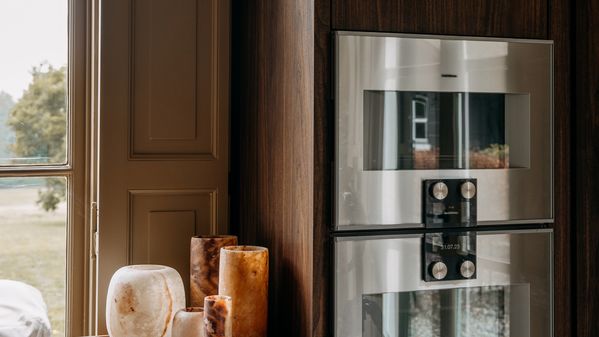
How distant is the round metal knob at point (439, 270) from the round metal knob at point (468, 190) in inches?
6.1

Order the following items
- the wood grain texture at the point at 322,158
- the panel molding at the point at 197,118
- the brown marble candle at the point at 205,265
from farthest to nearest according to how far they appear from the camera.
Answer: the panel molding at the point at 197,118
the brown marble candle at the point at 205,265
the wood grain texture at the point at 322,158

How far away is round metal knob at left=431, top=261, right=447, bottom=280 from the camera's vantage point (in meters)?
1.45

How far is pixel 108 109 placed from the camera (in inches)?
69.7

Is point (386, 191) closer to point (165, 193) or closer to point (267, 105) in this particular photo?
point (267, 105)

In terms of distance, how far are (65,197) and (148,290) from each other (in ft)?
1.59

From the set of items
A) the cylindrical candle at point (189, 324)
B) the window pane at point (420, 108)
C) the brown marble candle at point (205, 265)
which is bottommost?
the cylindrical candle at point (189, 324)

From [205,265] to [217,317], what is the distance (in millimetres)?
290

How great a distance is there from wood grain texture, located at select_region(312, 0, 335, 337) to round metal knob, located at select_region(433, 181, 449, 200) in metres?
0.23

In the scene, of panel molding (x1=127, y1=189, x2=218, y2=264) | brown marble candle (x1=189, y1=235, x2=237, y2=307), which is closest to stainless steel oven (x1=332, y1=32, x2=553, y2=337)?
brown marble candle (x1=189, y1=235, x2=237, y2=307)

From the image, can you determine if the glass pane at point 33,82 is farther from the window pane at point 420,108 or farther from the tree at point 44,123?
the window pane at point 420,108

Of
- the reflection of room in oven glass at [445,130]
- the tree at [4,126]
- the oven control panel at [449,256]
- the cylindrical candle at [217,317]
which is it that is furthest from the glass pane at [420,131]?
the tree at [4,126]

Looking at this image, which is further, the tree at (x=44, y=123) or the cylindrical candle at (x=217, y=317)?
the tree at (x=44, y=123)

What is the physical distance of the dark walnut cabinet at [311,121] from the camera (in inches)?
54.8
